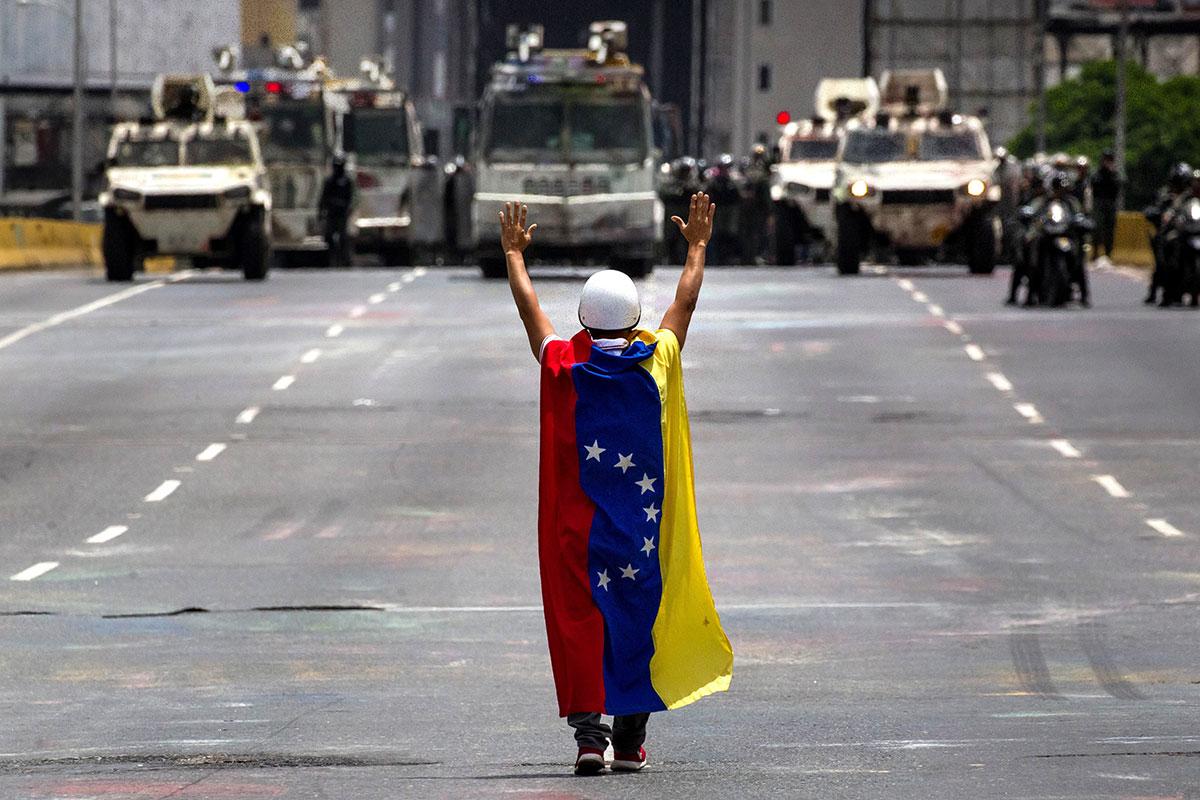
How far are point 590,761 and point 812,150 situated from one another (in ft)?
130

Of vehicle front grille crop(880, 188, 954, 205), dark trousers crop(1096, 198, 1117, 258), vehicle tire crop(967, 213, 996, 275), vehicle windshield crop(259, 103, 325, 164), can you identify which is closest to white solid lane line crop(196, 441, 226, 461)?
vehicle front grille crop(880, 188, 954, 205)

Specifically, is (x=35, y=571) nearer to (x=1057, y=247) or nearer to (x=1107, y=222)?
(x=1057, y=247)

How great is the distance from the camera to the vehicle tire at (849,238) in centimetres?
4053

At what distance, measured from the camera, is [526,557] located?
15.4 m

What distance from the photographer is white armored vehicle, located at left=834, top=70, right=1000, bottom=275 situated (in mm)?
39906

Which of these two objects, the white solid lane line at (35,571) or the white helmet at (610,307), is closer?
the white helmet at (610,307)

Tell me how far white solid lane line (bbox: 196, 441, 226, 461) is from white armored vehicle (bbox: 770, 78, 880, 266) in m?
22.4

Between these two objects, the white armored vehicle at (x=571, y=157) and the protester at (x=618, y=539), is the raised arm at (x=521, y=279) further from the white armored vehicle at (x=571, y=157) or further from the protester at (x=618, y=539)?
the white armored vehicle at (x=571, y=157)

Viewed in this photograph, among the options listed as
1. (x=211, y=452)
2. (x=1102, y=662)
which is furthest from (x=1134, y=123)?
(x=1102, y=662)

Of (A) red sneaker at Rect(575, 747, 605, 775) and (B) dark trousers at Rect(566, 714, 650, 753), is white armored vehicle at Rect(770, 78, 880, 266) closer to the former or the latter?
(B) dark trousers at Rect(566, 714, 650, 753)

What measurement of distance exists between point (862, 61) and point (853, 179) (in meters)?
76.2

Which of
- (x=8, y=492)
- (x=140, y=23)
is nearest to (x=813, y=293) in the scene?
(x=8, y=492)

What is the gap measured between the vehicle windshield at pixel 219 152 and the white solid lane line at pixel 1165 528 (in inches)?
1016

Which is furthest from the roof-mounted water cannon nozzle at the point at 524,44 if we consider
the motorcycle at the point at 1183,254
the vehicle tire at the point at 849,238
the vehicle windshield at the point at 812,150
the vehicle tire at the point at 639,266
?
the motorcycle at the point at 1183,254
